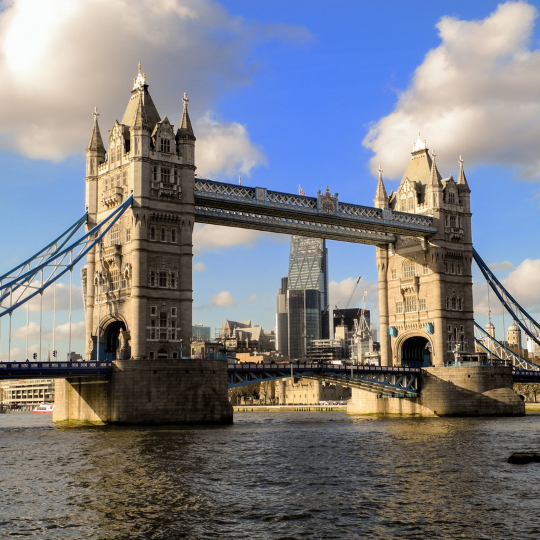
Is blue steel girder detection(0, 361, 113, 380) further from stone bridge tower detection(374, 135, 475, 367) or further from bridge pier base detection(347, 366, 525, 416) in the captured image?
stone bridge tower detection(374, 135, 475, 367)

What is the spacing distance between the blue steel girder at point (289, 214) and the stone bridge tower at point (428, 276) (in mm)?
3247

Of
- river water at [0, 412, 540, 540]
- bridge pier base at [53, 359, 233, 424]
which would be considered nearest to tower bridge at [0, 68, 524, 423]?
bridge pier base at [53, 359, 233, 424]

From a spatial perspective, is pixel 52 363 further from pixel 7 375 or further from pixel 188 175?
pixel 188 175

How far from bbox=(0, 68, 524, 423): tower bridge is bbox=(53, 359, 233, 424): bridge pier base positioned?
0.12 m

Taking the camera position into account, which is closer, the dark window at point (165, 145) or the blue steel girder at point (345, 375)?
the dark window at point (165, 145)

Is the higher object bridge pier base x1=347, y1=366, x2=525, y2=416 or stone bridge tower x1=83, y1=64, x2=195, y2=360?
stone bridge tower x1=83, y1=64, x2=195, y2=360

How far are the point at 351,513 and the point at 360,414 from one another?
306 feet

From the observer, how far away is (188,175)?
95.8m

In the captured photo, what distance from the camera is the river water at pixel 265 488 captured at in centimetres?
3300

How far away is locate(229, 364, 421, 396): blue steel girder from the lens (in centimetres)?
9931

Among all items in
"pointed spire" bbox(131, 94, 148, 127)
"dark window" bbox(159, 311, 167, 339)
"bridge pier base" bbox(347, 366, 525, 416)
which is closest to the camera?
"dark window" bbox(159, 311, 167, 339)

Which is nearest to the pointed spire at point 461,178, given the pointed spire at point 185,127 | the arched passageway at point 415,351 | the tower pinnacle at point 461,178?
the tower pinnacle at point 461,178

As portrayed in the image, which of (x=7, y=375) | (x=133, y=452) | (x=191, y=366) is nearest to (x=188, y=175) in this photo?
(x=191, y=366)

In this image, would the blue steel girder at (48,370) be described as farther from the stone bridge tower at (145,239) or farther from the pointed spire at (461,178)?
the pointed spire at (461,178)
